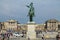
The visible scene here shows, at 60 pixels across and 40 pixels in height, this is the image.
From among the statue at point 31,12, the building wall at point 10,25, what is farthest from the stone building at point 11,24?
the statue at point 31,12

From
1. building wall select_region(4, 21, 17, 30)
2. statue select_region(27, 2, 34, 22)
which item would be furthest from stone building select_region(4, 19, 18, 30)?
statue select_region(27, 2, 34, 22)

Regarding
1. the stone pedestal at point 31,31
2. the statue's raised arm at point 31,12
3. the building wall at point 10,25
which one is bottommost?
the building wall at point 10,25

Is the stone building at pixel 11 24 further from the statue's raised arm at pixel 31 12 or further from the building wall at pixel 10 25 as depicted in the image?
the statue's raised arm at pixel 31 12

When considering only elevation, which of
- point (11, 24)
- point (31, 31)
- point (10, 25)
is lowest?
point (10, 25)

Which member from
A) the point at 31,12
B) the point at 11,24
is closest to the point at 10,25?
the point at 11,24

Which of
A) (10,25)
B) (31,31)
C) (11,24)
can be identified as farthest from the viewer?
(11,24)

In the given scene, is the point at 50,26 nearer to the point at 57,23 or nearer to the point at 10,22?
the point at 57,23

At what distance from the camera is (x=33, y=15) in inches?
1916

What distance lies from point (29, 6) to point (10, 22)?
84.4 m

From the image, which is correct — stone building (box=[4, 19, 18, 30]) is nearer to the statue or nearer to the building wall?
the building wall

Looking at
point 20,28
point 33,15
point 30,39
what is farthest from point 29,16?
point 20,28

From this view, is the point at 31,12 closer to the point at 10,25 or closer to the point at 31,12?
the point at 31,12

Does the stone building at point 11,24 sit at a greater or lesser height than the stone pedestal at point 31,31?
lesser

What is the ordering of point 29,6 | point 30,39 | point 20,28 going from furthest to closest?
1. point 20,28
2. point 29,6
3. point 30,39
